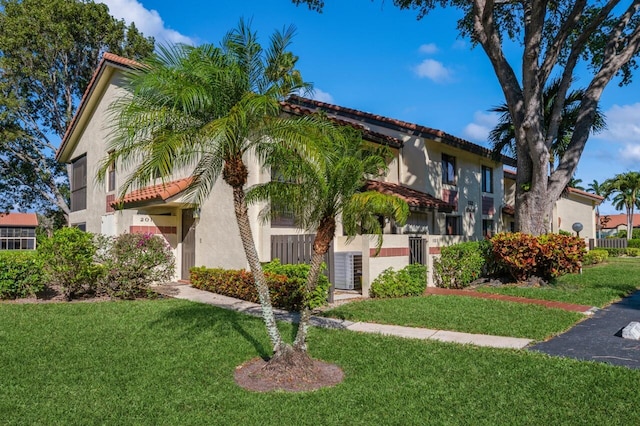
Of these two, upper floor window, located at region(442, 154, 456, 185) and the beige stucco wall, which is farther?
the beige stucco wall

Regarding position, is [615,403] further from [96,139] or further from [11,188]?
[11,188]

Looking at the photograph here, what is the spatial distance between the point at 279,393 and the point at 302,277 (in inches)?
231

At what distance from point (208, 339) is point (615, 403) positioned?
228 inches

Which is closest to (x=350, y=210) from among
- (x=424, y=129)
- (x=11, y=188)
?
(x=424, y=129)

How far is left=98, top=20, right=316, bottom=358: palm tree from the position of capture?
5508mm

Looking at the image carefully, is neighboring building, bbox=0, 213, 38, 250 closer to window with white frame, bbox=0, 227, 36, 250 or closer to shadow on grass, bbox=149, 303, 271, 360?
window with white frame, bbox=0, 227, 36, 250

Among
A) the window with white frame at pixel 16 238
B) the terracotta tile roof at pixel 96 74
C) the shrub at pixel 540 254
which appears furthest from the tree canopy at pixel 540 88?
the window with white frame at pixel 16 238

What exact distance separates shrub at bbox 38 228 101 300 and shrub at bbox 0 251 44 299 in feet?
1.06

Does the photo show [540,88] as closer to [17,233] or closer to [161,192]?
[161,192]

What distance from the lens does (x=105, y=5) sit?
88.4ft

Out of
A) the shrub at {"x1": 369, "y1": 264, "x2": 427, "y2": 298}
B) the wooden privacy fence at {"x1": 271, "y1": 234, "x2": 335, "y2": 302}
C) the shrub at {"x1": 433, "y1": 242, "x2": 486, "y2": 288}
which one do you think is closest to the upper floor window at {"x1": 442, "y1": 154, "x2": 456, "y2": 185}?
the shrub at {"x1": 433, "y1": 242, "x2": 486, "y2": 288}

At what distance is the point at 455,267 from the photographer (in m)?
15.0

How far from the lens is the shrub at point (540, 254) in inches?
571

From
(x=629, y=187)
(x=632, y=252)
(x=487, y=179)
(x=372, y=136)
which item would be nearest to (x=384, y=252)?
(x=372, y=136)
